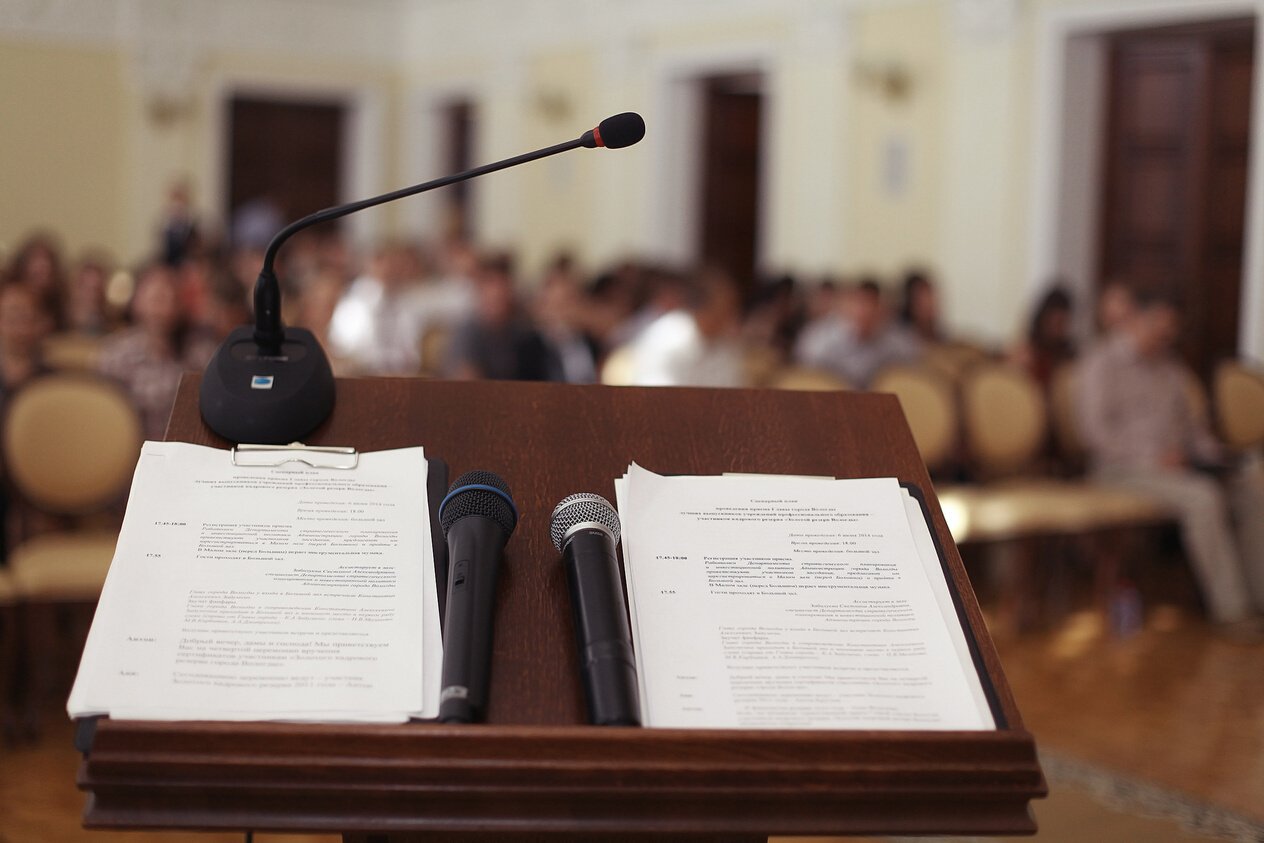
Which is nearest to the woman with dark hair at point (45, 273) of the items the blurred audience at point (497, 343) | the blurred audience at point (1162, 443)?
the blurred audience at point (497, 343)

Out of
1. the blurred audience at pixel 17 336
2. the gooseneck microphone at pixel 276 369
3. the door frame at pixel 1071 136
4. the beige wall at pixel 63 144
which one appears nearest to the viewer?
the gooseneck microphone at pixel 276 369

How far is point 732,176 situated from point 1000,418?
5832 mm

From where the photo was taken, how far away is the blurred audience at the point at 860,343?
22.7 ft

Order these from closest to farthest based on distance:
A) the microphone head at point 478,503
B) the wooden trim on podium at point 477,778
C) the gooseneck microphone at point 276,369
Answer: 1. the wooden trim on podium at point 477,778
2. the microphone head at point 478,503
3. the gooseneck microphone at point 276,369

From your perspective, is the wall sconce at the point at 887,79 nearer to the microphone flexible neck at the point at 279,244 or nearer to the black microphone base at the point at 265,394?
the microphone flexible neck at the point at 279,244

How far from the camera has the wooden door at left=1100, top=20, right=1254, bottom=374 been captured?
25.7 ft

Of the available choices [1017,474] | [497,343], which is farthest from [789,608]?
[1017,474]

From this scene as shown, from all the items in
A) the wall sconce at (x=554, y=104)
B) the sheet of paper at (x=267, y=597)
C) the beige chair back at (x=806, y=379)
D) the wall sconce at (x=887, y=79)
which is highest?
the wall sconce at (x=887, y=79)

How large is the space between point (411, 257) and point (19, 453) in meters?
5.83

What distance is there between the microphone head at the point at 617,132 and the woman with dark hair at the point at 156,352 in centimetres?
366

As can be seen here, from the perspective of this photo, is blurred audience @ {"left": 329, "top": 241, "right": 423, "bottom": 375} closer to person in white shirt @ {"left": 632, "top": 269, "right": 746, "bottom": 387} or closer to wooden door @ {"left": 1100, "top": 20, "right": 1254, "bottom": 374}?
person in white shirt @ {"left": 632, "top": 269, "right": 746, "bottom": 387}

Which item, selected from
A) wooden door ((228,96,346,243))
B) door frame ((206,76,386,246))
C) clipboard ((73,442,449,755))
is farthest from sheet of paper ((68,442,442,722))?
wooden door ((228,96,346,243))

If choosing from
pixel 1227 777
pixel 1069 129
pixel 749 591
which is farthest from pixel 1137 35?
pixel 749 591

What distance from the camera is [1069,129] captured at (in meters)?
8.19
